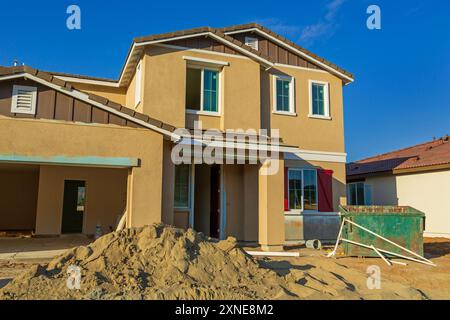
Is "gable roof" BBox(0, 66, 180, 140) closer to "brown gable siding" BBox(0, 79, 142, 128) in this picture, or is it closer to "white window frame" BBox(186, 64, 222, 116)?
"brown gable siding" BBox(0, 79, 142, 128)

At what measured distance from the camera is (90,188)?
51.1ft

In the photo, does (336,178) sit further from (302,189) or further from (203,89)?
(203,89)

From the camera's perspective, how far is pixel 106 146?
10016 mm

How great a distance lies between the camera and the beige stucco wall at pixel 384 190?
1969 cm

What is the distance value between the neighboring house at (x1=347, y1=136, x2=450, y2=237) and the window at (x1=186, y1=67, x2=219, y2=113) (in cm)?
1057

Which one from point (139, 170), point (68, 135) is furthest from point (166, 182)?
point (68, 135)

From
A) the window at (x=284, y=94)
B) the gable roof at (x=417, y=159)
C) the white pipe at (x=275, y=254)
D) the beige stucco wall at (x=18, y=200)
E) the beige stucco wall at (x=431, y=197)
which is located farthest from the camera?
the beige stucco wall at (x=18, y=200)

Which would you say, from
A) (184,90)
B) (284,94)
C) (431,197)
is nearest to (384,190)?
(431,197)

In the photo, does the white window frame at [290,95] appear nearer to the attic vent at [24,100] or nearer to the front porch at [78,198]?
the front porch at [78,198]

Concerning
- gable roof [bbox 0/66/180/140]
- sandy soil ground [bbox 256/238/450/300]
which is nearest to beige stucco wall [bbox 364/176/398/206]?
sandy soil ground [bbox 256/238/450/300]

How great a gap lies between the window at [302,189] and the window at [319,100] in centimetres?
227

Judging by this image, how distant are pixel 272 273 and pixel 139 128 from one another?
201 inches

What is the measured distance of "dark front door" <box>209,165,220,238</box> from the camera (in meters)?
13.3

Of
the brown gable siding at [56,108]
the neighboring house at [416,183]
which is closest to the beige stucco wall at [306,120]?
the neighboring house at [416,183]
